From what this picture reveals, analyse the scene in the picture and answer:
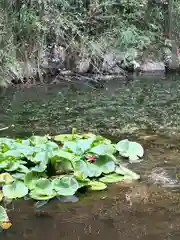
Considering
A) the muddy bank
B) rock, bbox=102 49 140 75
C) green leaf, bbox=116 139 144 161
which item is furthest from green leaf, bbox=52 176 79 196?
rock, bbox=102 49 140 75

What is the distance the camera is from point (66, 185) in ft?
10.9

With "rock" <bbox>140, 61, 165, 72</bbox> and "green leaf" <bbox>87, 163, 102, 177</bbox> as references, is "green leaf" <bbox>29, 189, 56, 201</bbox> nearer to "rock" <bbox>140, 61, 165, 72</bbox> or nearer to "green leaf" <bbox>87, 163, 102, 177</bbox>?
"green leaf" <bbox>87, 163, 102, 177</bbox>

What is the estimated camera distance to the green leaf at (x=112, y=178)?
3.59 metres

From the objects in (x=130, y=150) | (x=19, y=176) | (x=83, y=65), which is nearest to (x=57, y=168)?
(x=19, y=176)

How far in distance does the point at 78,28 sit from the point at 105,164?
7316 millimetres

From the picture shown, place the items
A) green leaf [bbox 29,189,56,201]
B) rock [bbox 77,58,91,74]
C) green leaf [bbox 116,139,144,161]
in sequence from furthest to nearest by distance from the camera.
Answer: rock [bbox 77,58,91,74] → green leaf [bbox 116,139,144,161] → green leaf [bbox 29,189,56,201]

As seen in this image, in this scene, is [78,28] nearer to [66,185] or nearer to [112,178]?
[112,178]

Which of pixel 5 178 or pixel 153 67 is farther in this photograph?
pixel 153 67

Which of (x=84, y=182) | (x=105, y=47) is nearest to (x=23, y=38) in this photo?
(x=105, y=47)

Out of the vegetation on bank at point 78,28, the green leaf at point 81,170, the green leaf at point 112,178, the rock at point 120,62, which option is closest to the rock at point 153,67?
the rock at point 120,62

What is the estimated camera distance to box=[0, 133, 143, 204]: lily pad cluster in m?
3.30

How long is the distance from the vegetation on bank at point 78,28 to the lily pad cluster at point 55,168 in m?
4.87

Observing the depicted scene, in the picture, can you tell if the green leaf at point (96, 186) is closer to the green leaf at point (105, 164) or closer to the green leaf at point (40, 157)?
the green leaf at point (105, 164)

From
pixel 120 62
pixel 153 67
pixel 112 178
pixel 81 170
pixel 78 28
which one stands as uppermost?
pixel 78 28
